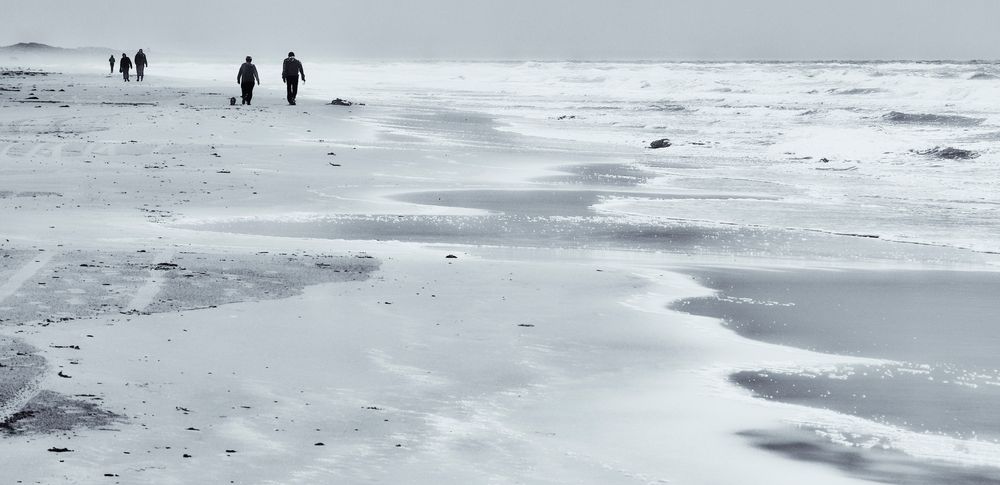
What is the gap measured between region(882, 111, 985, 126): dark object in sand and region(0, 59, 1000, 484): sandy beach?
18.7 m

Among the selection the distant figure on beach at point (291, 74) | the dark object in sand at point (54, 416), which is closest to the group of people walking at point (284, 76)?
the distant figure on beach at point (291, 74)

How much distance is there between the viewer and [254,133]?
20.6 meters

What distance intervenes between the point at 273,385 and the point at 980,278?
573 centimetres

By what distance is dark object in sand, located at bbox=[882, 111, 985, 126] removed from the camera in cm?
3145

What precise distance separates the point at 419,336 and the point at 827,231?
6.10 m

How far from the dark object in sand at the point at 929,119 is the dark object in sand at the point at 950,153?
1030cm

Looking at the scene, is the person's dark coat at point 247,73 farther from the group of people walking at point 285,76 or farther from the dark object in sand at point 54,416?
the dark object in sand at point 54,416

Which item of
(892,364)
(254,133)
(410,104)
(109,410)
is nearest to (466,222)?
(892,364)

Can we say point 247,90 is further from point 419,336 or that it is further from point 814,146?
point 419,336

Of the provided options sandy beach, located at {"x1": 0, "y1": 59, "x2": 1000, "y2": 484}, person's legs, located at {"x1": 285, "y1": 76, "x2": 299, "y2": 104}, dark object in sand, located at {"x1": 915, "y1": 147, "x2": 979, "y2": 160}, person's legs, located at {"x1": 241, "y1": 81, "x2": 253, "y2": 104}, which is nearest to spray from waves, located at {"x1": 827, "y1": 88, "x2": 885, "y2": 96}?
person's legs, located at {"x1": 285, "y1": 76, "x2": 299, "y2": 104}

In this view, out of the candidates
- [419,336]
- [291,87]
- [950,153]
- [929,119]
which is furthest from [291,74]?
[419,336]

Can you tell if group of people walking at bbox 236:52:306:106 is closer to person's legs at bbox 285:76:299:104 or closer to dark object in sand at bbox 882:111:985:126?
person's legs at bbox 285:76:299:104

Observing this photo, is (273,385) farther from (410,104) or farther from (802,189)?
(410,104)

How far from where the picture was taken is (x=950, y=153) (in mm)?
21000
